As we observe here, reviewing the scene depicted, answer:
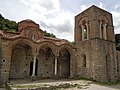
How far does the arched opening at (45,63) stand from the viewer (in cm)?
1658

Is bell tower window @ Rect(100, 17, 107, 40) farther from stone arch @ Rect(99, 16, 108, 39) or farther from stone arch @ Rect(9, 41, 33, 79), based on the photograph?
stone arch @ Rect(9, 41, 33, 79)

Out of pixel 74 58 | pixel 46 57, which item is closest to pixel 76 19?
pixel 74 58

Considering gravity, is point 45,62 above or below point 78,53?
below

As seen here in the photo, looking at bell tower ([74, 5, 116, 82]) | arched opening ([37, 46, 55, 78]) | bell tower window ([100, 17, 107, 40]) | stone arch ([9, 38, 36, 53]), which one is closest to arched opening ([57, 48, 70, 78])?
arched opening ([37, 46, 55, 78])

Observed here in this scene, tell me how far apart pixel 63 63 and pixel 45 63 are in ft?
8.36

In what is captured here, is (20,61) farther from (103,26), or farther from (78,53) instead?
(103,26)

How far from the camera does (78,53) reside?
54.3 feet

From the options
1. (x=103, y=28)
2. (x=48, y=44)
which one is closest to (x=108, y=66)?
(x=103, y=28)

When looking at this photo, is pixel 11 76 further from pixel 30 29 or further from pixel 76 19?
pixel 76 19

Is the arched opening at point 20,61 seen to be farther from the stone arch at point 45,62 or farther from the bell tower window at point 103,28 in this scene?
the bell tower window at point 103,28

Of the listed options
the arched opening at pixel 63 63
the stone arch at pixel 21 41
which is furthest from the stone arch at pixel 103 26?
the stone arch at pixel 21 41

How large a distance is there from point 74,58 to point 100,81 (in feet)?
13.8

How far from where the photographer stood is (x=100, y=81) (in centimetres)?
1364

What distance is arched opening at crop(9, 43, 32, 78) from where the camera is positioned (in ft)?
49.2
